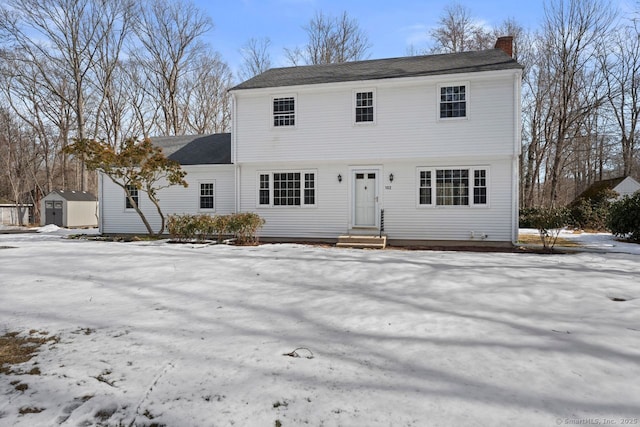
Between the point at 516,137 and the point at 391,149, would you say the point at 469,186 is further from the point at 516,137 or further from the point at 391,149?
the point at 391,149

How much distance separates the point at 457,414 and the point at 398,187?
426 inches

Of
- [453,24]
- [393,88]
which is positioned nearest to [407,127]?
[393,88]

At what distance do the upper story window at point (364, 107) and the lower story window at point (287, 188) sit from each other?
2.62 metres

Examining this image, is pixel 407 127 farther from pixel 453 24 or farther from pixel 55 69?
pixel 55 69

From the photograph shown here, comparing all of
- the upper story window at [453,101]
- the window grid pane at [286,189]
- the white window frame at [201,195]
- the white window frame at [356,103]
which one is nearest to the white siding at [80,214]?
the white window frame at [201,195]

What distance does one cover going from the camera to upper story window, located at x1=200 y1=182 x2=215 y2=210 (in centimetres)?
1489

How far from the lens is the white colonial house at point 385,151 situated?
39.0ft

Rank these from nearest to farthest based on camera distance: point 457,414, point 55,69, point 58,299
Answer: point 457,414 < point 58,299 < point 55,69

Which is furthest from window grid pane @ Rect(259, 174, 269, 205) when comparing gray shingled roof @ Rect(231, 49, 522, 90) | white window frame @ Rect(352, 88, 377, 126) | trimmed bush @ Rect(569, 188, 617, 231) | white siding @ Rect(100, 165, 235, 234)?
trimmed bush @ Rect(569, 188, 617, 231)

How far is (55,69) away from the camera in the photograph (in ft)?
87.9

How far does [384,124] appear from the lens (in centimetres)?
1259

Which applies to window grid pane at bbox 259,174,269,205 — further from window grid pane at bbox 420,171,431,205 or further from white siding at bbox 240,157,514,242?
window grid pane at bbox 420,171,431,205

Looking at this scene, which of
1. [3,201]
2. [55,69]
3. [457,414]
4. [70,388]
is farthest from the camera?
[3,201]

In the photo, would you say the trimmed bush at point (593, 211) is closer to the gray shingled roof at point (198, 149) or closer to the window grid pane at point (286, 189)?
the window grid pane at point (286, 189)
